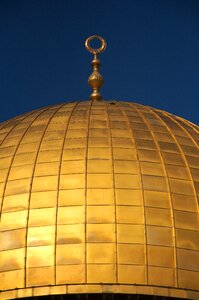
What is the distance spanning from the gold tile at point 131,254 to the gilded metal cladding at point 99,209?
0.02 meters

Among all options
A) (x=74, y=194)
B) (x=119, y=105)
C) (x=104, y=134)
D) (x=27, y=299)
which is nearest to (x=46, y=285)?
(x=27, y=299)

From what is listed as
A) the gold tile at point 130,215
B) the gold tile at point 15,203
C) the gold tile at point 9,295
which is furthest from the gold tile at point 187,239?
the gold tile at point 9,295

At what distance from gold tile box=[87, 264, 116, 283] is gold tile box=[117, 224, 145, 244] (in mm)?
786

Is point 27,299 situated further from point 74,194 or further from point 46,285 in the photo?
A: point 74,194

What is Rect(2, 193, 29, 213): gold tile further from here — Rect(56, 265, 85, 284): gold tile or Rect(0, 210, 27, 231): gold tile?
Rect(56, 265, 85, 284): gold tile

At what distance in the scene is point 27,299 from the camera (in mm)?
31625

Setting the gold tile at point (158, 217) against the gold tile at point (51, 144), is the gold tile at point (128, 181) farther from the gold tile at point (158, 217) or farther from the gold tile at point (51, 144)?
the gold tile at point (51, 144)

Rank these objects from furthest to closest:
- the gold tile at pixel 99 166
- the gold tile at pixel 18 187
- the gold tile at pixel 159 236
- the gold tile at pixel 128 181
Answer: the gold tile at pixel 99 166 < the gold tile at pixel 18 187 < the gold tile at pixel 128 181 < the gold tile at pixel 159 236

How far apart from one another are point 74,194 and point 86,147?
6.14ft

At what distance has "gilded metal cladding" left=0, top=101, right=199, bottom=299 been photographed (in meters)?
32.0

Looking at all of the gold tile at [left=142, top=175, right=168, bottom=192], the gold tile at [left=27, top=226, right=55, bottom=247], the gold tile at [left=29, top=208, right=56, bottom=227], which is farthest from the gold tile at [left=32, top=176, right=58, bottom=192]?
the gold tile at [left=142, top=175, right=168, bottom=192]

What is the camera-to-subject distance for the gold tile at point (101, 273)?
3181 cm

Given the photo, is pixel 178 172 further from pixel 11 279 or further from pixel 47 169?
pixel 11 279

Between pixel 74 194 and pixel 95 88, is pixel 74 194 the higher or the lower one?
the lower one
